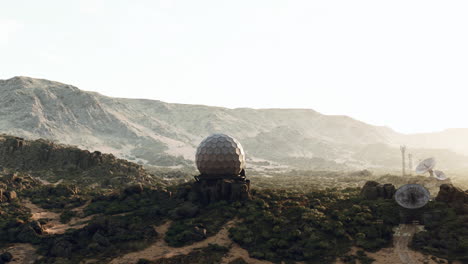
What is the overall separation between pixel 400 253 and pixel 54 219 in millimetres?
38381

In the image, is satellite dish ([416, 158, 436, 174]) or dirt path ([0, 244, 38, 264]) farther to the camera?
satellite dish ([416, 158, 436, 174])

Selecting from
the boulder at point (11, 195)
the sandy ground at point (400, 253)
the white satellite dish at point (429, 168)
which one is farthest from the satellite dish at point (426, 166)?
the boulder at point (11, 195)

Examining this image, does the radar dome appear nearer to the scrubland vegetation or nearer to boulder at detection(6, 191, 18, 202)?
the scrubland vegetation

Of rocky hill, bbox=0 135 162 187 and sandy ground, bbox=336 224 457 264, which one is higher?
rocky hill, bbox=0 135 162 187

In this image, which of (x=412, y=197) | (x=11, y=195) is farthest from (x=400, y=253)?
(x=11, y=195)

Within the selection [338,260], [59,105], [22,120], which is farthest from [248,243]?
[59,105]

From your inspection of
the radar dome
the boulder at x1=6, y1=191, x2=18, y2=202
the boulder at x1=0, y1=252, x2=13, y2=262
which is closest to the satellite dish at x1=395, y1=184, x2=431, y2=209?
the radar dome

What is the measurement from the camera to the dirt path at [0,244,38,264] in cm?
3372

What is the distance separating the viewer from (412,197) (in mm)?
37031

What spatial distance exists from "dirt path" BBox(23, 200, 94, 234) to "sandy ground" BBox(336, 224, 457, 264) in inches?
1154

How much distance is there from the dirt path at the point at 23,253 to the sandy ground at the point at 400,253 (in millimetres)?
27769

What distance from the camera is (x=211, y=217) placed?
4009cm

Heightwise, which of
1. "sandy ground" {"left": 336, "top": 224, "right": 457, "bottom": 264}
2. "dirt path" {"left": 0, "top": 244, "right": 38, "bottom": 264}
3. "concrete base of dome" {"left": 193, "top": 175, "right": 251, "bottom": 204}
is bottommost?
"dirt path" {"left": 0, "top": 244, "right": 38, "bottom": 264}

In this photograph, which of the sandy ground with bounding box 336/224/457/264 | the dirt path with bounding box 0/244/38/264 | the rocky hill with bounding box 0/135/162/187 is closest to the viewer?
the sandy ground with bounding box 336/224/457/264
